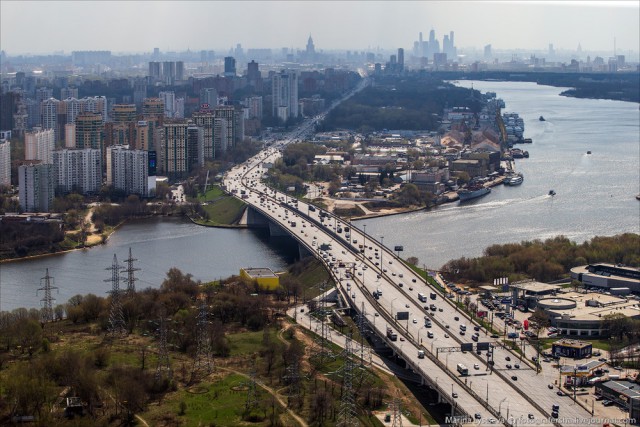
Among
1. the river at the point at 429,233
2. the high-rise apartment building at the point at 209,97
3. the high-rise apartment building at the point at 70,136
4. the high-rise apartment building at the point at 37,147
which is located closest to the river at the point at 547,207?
the river at the point at 429,233

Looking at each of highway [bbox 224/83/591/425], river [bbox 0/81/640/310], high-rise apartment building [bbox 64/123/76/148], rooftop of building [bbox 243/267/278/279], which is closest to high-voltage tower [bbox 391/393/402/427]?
highway [bbox 224/83/591/425]

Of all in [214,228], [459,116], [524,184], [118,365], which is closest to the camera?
[118,365]

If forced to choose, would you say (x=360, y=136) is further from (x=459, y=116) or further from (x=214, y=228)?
(x=214, y=228)

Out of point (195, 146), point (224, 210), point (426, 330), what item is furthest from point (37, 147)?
point (426, 330)

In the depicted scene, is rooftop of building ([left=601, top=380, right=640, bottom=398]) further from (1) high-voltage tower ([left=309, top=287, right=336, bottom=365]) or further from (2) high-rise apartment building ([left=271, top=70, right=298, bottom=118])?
(2) high-rise apartment building ([left=271, top=70, right=298, bottom=118])

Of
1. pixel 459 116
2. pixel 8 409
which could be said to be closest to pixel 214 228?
pixel 8 409
